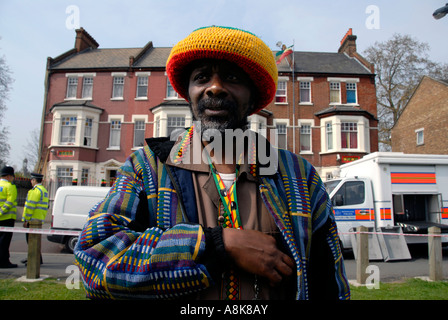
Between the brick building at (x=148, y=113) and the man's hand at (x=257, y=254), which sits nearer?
the man's hand at (x=257, y=254)

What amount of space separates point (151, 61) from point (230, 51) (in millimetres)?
20956

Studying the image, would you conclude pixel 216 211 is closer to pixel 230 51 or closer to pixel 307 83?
pixel 230 51

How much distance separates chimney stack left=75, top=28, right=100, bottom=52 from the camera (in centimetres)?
2191

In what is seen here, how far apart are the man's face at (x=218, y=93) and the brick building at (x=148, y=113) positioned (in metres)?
16.5

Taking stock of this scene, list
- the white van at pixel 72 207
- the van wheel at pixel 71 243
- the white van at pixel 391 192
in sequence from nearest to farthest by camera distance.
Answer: the van wheel at pixel 71 243
the white van at pixel 72 207
the white van at pixel 391 192

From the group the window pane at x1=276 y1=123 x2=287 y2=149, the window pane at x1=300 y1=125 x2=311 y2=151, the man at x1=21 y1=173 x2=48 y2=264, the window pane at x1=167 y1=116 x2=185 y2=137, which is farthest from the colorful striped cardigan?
the window pane at x1=300 y1=125 x2=311 y2=151

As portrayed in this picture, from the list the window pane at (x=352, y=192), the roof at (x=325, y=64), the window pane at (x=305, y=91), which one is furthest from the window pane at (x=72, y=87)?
the window pane at (x=352, y=192)

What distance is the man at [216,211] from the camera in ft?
2.96

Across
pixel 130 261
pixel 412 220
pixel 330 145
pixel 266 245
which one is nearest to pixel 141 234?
pixel 130 261

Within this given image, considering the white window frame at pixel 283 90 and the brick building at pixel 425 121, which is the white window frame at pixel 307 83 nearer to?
the white window frame at pixel 283 90

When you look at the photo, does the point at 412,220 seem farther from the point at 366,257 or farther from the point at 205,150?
the point at 205,150

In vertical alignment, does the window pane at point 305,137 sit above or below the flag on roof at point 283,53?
below

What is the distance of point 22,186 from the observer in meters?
18.6

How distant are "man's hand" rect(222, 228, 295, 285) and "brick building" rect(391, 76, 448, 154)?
22.6 metres
